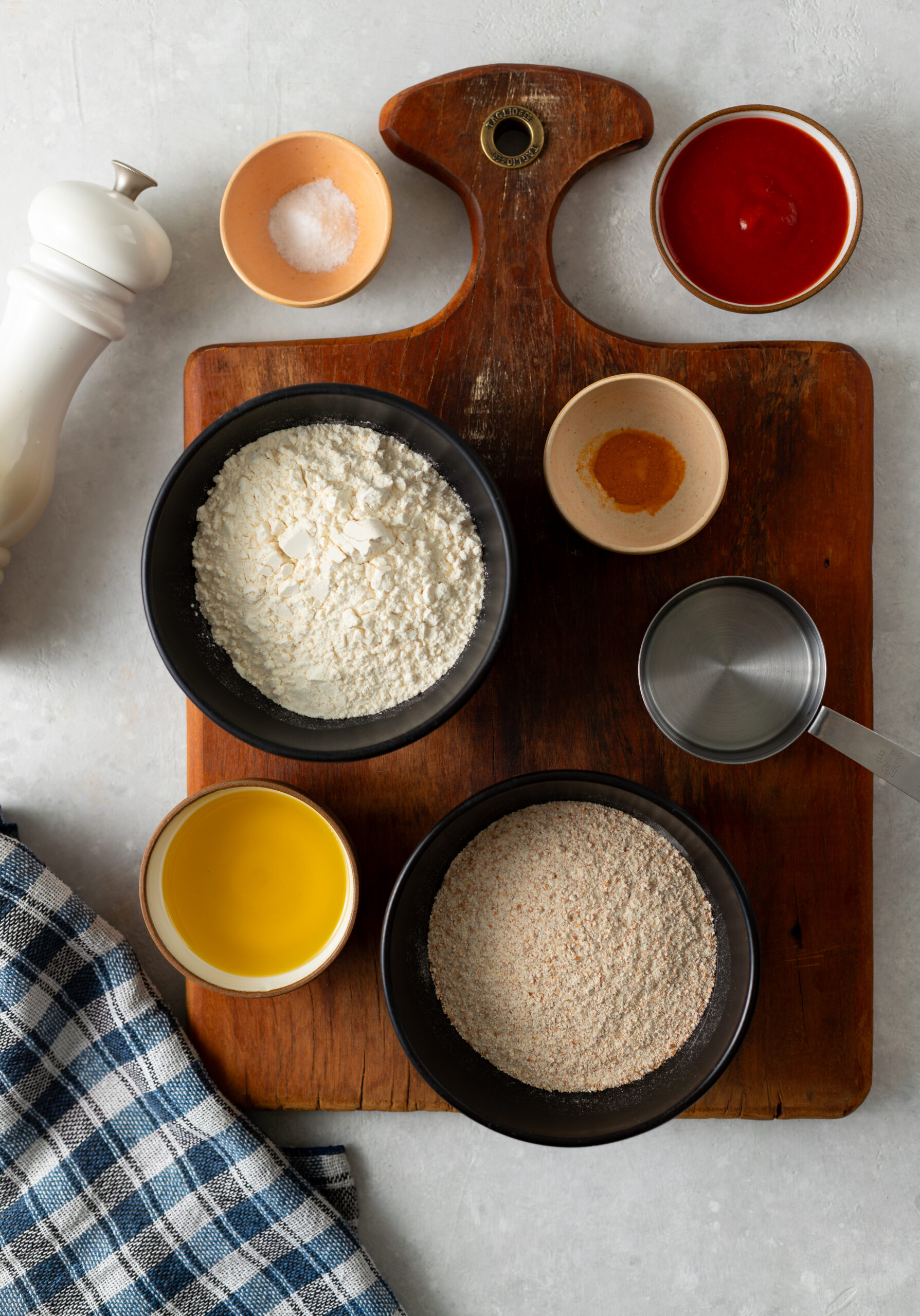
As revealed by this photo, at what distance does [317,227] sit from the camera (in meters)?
1.18

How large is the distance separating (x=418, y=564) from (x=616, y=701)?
13.9 inches

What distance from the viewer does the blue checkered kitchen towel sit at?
1145 mm

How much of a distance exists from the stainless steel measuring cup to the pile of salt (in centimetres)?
70

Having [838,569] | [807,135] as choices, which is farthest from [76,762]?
[807,135]

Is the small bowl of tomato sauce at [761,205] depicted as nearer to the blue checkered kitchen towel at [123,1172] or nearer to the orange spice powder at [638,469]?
Result: the orange spice powder at [638,469]

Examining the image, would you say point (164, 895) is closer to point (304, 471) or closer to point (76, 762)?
point (76, 762)

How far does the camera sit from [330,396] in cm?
100

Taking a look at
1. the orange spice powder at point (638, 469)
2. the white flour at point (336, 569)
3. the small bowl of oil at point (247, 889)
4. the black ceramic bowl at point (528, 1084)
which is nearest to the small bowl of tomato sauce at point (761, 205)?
the orange spice powder at point (638, 469)

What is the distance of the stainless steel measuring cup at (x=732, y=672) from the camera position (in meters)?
1.10

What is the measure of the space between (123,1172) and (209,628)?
788mm

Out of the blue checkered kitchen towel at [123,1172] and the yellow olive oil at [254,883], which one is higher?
the yellow olive oil at [254,883]

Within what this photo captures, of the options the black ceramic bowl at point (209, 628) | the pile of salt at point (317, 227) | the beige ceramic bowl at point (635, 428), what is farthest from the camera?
the pile of salt at point (317, 227)

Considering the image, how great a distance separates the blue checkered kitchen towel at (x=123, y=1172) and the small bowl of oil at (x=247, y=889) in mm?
136

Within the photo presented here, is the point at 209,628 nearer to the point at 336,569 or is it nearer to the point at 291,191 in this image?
the point at 336,569
